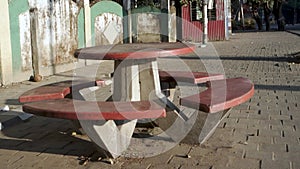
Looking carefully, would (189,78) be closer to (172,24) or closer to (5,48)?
(5,48)

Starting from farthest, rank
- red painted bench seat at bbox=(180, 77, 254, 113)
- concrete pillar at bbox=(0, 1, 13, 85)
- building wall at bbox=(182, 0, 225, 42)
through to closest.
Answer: building wall at bbox=(182, 0, 225, 42) → concrete pillar at bbox=(0, 1, 13, 85) → red painted bench seat at bbox=(180, 77, 254, 113)

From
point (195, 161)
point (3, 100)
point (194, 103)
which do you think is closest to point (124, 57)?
point (194, 103)

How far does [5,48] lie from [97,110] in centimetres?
525

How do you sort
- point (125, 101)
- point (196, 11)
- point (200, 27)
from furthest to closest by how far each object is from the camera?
point (196, 11) → point (200, 27) → point (125, 101)

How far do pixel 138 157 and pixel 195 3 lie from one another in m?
19.8

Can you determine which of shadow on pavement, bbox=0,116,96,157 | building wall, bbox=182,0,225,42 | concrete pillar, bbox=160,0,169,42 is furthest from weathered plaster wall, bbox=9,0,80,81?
building wall, bbox=182,0,225,42

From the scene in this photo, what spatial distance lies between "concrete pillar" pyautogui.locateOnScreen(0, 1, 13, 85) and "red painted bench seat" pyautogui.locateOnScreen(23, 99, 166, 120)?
448cm

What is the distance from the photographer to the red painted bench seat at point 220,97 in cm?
384

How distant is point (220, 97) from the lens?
13.7 ft

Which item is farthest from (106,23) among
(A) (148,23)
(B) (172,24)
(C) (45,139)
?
(C) (45,139)

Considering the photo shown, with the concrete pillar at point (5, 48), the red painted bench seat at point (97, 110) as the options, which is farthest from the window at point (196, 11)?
the red painted bench seat at point (97, 110)

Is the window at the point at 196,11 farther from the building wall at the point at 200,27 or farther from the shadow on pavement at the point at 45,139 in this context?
the shadow on pavement at the point at 45,139

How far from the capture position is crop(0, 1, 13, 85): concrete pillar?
26.5ft

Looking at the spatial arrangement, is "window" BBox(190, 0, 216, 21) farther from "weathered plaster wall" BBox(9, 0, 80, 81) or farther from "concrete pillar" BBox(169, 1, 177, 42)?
"weathered plaster wall" BBox(9, 0, 80, 81)
